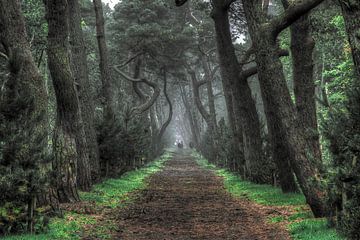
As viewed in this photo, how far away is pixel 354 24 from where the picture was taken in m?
6.28

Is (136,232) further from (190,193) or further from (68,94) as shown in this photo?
(190,193)

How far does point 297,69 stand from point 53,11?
6794 millimetres

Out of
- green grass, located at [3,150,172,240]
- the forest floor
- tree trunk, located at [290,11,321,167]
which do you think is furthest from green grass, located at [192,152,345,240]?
green grass, located at [3,150,172,240]

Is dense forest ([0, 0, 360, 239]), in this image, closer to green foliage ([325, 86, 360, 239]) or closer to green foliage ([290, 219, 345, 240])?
green foliage ([325, 86, 360, 239])

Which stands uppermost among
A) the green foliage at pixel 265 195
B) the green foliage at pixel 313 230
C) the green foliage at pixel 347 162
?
the green foliage at pixel 347 162

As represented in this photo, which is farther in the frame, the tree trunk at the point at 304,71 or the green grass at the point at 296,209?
the tree trunk at the point at 304,71

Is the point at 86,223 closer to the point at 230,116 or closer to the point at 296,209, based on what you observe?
the point at 296,209

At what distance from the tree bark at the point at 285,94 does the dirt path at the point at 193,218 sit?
115 cm

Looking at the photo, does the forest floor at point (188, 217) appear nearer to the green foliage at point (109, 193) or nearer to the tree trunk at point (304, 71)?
the green foliage at point (109, 193)

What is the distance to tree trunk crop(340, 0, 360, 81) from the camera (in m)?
6.21

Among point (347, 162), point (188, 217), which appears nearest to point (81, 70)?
point (188, 217)

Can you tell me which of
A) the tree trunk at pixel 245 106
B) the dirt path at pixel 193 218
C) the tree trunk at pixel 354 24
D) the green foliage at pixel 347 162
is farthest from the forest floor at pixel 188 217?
the tree trunk at pixel 354 24

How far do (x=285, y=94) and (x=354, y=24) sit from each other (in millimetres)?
4332

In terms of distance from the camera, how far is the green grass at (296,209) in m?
8.15
